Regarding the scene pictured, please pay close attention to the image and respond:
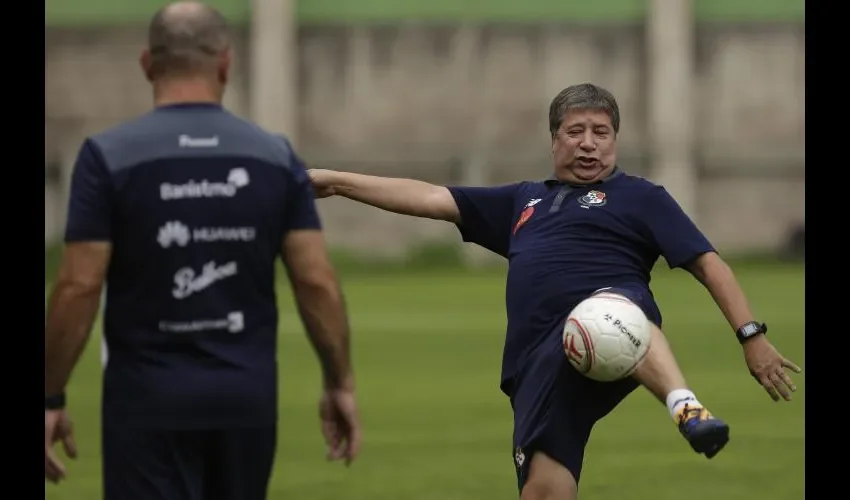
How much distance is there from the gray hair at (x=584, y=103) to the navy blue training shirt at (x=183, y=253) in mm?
2054

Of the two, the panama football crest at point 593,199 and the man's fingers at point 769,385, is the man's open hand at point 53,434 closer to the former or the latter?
the panama football crest at point 593,199

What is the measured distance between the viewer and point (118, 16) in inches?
1410

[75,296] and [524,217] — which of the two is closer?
[75,296]

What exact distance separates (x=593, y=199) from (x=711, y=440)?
3.71 ft

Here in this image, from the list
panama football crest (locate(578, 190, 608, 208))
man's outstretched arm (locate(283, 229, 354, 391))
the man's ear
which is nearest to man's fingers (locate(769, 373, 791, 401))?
panama football crest (locate(578, 190, 608, 208))

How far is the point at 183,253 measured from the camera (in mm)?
4906

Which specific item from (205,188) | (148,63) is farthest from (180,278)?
(148,63)

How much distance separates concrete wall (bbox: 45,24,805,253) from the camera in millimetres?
35750

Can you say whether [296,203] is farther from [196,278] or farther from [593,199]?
[593,199]

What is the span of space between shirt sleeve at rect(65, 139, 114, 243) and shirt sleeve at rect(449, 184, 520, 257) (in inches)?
100

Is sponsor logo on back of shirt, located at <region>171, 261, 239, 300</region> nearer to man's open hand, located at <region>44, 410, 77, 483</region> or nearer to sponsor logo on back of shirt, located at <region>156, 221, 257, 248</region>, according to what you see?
sponsor logo on back of shirt, located at <region>156, 221, 257, 248</region>

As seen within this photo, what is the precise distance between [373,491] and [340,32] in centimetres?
2691

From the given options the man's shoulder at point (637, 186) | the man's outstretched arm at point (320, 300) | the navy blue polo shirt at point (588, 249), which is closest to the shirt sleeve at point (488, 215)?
the navy blue polo shirt at point (588, 249)
